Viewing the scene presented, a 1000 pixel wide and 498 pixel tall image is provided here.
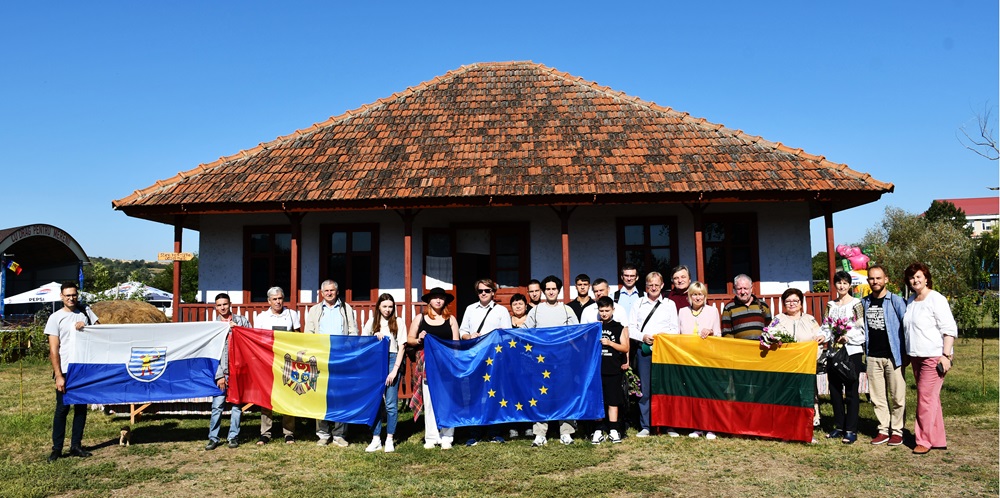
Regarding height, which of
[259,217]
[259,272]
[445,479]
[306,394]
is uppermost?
[259,217]

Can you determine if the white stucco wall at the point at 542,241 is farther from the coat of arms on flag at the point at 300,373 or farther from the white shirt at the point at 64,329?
the white shirt at the point at 64,329

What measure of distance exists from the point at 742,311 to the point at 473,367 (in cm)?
315

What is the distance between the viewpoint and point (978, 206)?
110875 millimetres

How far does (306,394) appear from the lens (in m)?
7.40

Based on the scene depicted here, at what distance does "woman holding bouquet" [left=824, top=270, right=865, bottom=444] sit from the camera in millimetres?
6957

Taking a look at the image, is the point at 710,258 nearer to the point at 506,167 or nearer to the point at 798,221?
the point at 798,221

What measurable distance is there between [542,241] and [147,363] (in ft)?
23.7

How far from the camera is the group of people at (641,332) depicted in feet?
21.8

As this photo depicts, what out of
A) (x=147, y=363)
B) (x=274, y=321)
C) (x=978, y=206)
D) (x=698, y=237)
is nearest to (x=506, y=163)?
(x=698, y=237)

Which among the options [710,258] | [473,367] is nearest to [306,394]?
[473,367]

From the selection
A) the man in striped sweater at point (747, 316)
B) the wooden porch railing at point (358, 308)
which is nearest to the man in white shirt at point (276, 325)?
the wooden porch railing at point (358, 308)

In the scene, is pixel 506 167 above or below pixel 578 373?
above

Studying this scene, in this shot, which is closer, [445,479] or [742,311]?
[445,479]

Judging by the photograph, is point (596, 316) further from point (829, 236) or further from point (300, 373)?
point (829, 236)
